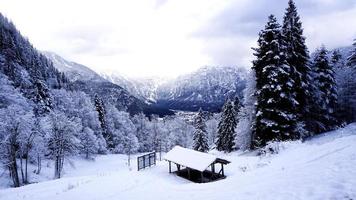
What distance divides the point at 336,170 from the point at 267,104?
17.9m

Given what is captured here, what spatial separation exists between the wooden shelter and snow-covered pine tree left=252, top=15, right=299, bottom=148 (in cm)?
691

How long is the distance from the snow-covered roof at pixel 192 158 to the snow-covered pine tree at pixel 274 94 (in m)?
8.15

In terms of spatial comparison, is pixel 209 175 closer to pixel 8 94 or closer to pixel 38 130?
pixel 38 130

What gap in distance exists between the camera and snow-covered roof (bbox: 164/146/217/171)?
22594mm

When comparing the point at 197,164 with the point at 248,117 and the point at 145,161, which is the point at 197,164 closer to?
the point at 145,161

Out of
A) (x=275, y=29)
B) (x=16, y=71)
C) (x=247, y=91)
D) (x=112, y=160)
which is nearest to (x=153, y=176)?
(x=247, y=91)

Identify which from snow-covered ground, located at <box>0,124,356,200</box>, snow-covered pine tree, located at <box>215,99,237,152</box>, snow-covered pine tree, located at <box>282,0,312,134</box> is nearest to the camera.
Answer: snow-covered ground, located at <box>0,124,356,200</box>

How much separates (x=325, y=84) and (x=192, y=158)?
22042 millimetres

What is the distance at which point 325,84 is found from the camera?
3491 centimetres

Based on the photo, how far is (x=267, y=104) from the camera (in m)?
28.2

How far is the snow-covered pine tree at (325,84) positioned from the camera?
34.3 meters

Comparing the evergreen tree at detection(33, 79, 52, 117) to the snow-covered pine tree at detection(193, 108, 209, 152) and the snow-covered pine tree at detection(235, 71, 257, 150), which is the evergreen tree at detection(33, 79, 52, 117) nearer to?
the snow-covered pine tree at detection(193, 108, 209, 152)

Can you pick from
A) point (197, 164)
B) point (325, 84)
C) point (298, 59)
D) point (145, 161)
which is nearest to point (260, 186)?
point (197, 164)

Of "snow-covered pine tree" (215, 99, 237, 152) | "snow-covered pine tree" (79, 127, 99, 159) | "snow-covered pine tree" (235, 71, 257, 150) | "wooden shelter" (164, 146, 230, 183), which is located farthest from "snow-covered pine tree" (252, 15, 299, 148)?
"snow-covered pine tree" (79, 127, 99, 159)
